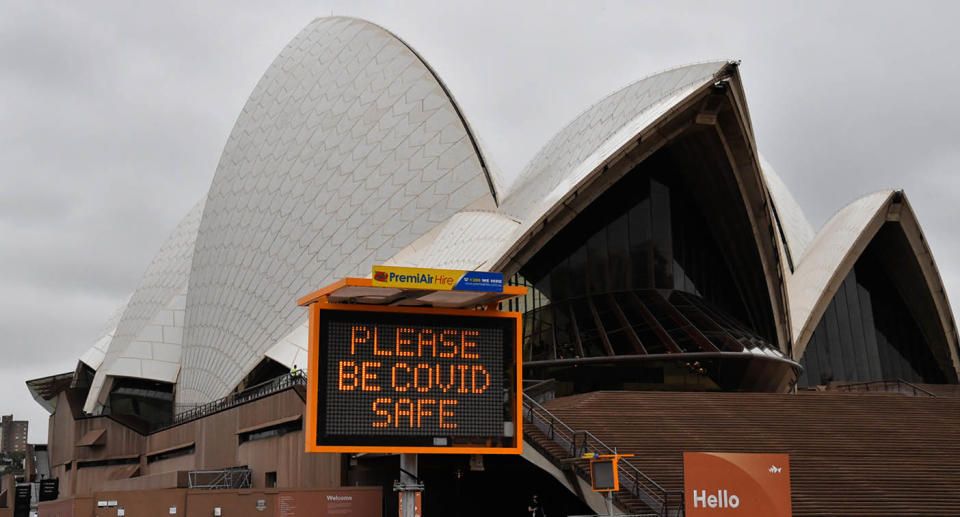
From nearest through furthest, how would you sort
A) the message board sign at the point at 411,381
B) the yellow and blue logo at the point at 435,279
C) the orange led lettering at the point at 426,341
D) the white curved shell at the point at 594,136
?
1. the yellow and blue logo at the point at 435,279
2. the message board sign at the point at 411,381
3. the orange led lettering at the point at 426,341
4. the white curved shell at the point at 594,136

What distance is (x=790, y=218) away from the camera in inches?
1610

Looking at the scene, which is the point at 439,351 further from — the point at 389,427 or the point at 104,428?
the point at 104,428

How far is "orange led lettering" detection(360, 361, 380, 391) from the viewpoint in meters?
11.7

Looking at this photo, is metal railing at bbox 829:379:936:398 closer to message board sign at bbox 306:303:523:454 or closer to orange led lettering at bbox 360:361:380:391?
message board sign at bbox 306:303:523:454

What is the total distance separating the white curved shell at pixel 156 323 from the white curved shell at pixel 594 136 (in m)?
14.5

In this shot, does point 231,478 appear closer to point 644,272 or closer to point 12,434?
point 644,272

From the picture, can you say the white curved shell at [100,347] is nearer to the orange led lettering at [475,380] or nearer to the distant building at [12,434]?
the orange led lettering at [475,380]

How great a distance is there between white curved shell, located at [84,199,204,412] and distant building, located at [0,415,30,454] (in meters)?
131

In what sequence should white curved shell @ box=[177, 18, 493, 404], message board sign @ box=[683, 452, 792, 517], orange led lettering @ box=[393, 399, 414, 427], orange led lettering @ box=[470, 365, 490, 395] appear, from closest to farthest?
message board sign @ box=[683, 452, 792, 517]
orange led lettering @ box=[393, 399, 414, 427]
orange led lettering @ box=[470, 365, 490, 395]
white curved shell @ box=[177, 18, 493, 404]

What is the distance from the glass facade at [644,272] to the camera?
87.0 feet

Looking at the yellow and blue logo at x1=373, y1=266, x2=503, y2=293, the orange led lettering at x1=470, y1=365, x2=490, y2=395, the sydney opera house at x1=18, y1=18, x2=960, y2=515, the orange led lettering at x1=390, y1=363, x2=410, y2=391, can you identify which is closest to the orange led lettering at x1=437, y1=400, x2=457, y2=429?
the orange led lettering at x1=470, y1=365, x2=490, y2=395

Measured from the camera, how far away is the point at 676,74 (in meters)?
30.3

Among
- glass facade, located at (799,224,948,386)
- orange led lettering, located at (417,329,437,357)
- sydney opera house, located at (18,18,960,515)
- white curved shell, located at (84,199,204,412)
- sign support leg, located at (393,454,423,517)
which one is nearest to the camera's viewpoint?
→ orange led lettering, located at (417,329,437,357)

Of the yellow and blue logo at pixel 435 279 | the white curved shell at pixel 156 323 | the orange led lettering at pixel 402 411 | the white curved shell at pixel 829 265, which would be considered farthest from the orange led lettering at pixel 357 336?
the white curved shell at pixel 156 323
